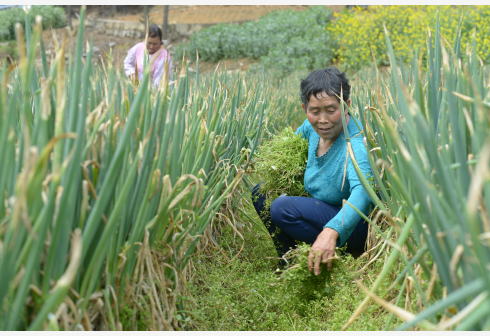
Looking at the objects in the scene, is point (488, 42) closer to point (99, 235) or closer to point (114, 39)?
point (99, 235)

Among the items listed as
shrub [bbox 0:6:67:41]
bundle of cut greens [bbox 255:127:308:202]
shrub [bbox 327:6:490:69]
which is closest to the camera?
bundle of cut greens [bbox 255:127:308:202]

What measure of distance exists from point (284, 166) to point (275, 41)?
448 inches

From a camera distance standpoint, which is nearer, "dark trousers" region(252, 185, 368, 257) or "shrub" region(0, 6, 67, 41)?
"dark trousers" region(252, 185, 368, 257)

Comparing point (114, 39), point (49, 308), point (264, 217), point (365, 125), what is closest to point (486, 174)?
point (49, 308)

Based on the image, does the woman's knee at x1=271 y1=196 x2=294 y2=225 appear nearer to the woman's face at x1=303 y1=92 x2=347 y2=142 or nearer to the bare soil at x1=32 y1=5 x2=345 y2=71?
the woman's face at x1=303 y1=92 x2=347 y2=142

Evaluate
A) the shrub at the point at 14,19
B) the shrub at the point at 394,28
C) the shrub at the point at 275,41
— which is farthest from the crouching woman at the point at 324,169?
the shrub at the point at 14,19

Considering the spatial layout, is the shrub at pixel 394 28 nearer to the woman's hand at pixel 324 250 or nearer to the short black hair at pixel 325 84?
the short black hair at pixel 325 84

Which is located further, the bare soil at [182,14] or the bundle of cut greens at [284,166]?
the bare soil at [182,14]

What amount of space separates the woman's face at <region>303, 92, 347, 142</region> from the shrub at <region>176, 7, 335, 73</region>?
9824 millimetres

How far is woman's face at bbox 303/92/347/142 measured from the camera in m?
2.50

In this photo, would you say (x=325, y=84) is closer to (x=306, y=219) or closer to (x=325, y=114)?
(x=325, y=114)

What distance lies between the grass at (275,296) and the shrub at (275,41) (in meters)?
10.0

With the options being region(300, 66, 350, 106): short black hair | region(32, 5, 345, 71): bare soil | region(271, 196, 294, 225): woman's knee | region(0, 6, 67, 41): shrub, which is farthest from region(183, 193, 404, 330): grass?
region(32, 5, 345, 71): bare soil

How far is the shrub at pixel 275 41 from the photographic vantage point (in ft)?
41.7
